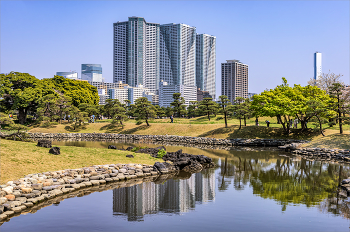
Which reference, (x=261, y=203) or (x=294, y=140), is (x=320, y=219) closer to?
(x=261, y=203)

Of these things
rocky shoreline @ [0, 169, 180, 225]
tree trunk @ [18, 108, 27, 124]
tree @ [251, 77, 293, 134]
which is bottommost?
rocky shoreline @ [0, 169, 180, 225]

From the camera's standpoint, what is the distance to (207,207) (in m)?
12.1

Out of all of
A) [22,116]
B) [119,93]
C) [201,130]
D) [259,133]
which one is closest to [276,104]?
[259,133]

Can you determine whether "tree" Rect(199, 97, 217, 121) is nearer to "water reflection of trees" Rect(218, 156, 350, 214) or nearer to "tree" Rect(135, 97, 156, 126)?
"tree" Rect(135, 97, 156, 126)

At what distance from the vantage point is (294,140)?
34.7 metres

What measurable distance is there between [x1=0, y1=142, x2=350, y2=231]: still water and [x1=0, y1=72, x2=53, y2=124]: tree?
40217 mm

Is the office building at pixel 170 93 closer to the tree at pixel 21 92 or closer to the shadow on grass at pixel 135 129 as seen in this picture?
the tree at pixel 21 92

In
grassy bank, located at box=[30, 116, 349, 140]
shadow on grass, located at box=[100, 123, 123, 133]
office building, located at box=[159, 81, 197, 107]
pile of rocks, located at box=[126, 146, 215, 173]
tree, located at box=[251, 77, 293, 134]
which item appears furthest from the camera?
office building, located at box=[159, 81, 197, 107]

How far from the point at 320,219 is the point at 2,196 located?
12.5 metres

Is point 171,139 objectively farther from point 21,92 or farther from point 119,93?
point 119,93

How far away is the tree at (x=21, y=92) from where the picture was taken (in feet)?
154

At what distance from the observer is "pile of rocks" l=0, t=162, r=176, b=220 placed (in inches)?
444

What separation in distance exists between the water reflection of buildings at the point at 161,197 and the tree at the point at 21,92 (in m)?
40.2

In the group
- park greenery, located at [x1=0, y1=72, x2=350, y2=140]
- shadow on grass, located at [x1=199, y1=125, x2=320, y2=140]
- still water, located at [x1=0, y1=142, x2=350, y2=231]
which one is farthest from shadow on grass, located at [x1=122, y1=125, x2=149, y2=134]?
still water, located at [x1=0, y1=142, x2=350, y2=231]
